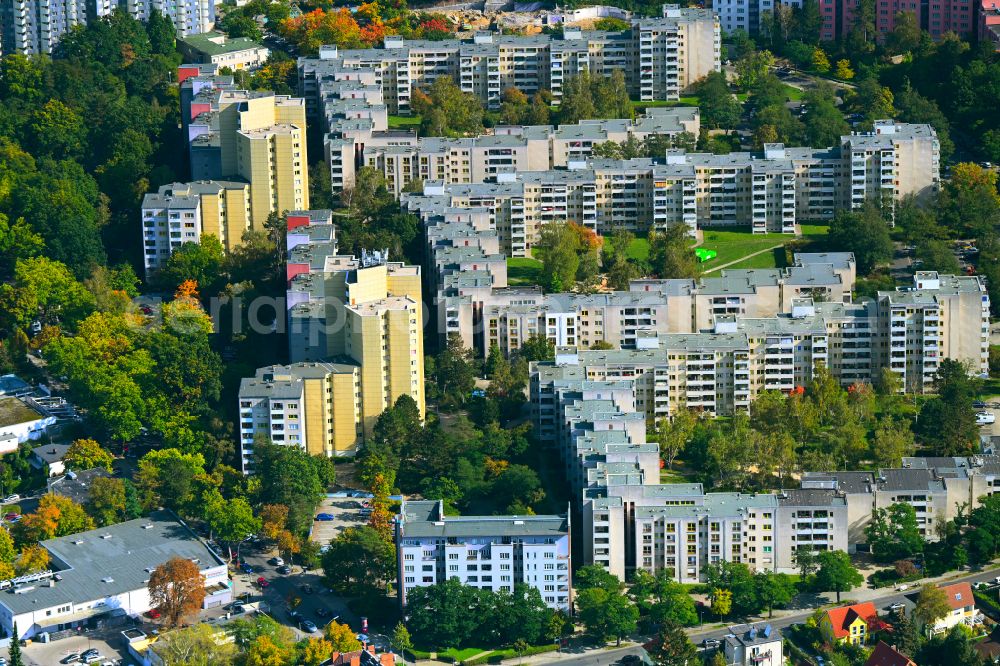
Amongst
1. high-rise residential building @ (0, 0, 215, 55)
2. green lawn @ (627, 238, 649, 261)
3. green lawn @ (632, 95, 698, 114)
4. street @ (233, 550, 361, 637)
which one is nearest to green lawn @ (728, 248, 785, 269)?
green lawn @ (627, 238, 649, 261)

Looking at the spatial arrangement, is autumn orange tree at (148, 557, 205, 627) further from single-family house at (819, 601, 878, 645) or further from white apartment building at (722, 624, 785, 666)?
single-family house at (819, 601, 878, 645)

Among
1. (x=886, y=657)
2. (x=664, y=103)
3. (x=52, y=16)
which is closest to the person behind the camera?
(x=886, y=657)

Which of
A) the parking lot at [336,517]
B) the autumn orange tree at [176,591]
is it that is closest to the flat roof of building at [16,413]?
the parking lot at [336,517]

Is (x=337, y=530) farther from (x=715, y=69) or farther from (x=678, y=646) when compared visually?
(x=715, y=69)

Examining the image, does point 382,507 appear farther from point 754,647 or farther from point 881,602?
point 881,602

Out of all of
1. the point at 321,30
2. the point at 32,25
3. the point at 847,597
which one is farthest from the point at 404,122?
the point at 847,597

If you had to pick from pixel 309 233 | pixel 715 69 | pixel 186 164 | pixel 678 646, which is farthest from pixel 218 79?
pixel 678 646
